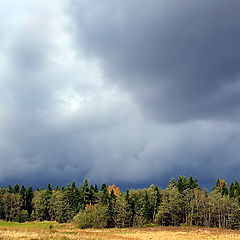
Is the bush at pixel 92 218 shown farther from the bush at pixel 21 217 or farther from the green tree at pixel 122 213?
the bush at pixel 21 217

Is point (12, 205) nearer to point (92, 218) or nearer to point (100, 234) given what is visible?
point (92, 218)

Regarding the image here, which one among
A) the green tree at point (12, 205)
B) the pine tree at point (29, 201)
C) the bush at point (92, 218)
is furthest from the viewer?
the pine tree at point (29, 201)

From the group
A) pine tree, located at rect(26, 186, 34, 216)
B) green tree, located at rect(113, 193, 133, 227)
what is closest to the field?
green tree, located at rect(113, 193, 133, 227)

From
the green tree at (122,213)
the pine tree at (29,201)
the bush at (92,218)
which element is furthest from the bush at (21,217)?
the green tree at (122,213)

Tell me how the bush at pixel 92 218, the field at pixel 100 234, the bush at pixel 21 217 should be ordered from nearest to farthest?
1. the field at pixel 100 234
2. the bush at pixel 92 218
3. the bush at pixel 21 217

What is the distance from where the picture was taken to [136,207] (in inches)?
3440

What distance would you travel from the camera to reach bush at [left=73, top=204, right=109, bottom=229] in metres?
72.4

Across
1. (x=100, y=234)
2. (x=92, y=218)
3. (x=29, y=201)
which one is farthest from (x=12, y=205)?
(x=100, y=234)

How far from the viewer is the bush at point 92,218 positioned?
237 feet

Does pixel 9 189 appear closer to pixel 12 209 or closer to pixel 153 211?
pixel 12 209

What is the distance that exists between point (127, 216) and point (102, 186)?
902 inches

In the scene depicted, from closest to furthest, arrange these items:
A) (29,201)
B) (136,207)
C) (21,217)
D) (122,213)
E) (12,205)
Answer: (122,213) → (136,207) → (21,217) → (12,205) → (29,201)

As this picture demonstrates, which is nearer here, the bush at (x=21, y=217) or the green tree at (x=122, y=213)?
the green tree at (x=122, y=213)

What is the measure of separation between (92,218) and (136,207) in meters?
18.5
